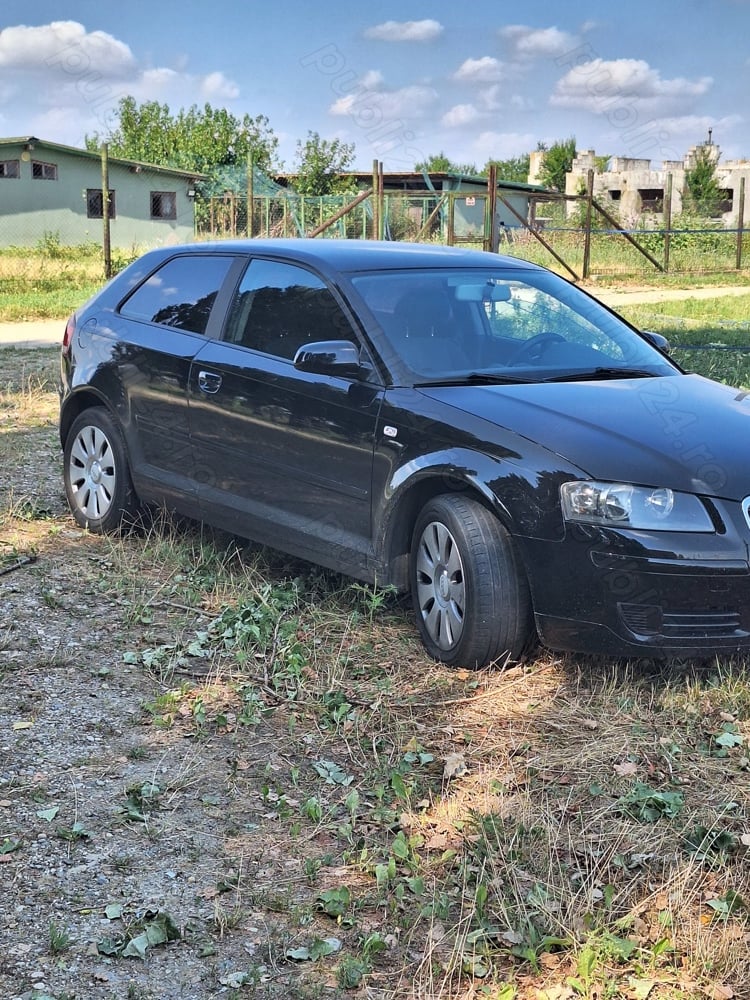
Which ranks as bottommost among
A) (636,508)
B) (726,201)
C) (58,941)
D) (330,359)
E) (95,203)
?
(58,941)

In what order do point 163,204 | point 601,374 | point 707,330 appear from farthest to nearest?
point 163,204, point 707,330, point 601,374

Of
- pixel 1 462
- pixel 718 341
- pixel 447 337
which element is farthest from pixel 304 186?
pixel 447 337

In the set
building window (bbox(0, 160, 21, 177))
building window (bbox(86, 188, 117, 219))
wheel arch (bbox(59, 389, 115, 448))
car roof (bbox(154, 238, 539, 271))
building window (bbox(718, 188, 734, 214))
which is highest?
building window (bbox(718, 188, 734, 214))

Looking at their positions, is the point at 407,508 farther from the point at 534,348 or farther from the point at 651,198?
the point at 651,198

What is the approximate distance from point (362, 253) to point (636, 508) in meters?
2.08

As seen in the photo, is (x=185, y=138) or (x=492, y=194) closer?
(x=492, y=194)

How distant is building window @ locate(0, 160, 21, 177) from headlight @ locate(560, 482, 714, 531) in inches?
1490

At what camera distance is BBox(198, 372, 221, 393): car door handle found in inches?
229

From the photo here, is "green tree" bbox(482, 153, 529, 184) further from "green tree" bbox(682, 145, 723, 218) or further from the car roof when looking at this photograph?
the car roof

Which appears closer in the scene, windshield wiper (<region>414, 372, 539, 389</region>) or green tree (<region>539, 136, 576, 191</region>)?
windshield wiper (<region>414, 372, 539, 389</region>)

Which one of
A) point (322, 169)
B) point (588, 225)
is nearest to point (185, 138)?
point (322, 169)

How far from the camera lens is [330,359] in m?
5.09

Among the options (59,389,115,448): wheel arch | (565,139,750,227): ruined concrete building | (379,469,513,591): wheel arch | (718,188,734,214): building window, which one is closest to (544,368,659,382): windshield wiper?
(379,469,513,591): wheel arch

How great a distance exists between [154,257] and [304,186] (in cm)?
4479
